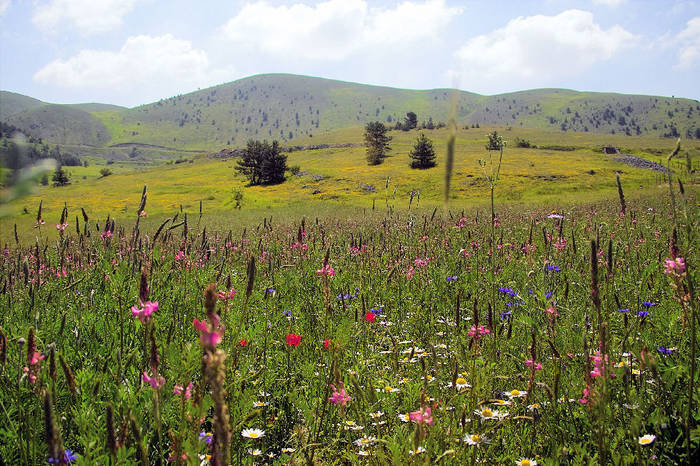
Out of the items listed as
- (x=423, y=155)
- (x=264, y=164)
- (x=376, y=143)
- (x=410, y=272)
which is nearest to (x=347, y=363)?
(x=410, y=272)

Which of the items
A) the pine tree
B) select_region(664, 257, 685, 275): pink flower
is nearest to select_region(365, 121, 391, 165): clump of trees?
the pine tree

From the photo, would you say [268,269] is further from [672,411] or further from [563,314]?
[672,411]

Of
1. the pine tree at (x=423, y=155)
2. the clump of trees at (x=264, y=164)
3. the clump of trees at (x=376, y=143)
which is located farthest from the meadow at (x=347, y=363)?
the clump of trees at (x=376, y=143)

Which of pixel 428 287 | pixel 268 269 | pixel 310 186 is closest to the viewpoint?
pixel 428 287

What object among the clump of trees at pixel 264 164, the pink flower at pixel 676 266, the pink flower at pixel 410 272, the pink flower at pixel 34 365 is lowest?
the pink flower at pixel 410 272

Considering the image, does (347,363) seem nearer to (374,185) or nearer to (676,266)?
(676,266)

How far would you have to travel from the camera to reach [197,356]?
173cm

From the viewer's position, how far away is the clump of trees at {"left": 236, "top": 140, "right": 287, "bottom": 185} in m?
62.1

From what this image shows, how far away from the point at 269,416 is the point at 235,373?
65cm

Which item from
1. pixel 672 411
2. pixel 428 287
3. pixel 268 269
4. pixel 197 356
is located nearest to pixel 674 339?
pixel 672 411

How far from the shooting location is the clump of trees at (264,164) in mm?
62062

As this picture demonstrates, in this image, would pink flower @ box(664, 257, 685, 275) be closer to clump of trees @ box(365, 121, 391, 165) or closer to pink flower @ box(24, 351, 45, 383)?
pink flower @ box(24, 351, 45, 383)

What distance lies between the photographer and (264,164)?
61.9 m

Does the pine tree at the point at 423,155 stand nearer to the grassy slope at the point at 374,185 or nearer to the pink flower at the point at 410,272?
the grassy slope at the point at 374,185
